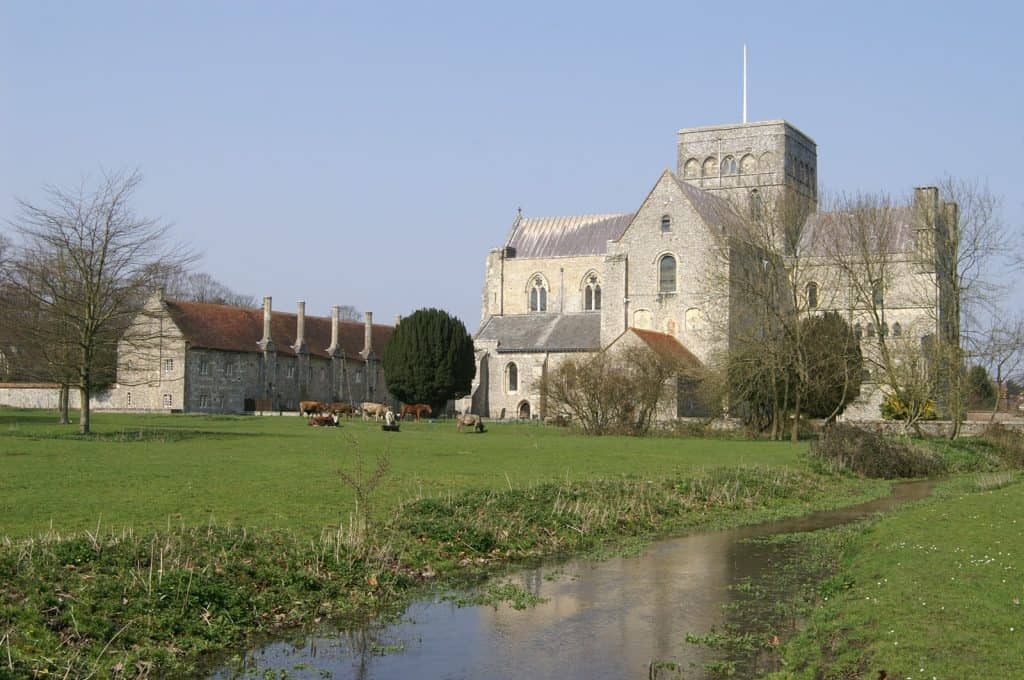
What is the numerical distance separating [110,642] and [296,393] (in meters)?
66.7

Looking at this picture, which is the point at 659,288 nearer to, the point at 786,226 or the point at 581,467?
the point at 786,226

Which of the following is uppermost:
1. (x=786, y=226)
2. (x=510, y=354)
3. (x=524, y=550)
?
(x=786, y=226)

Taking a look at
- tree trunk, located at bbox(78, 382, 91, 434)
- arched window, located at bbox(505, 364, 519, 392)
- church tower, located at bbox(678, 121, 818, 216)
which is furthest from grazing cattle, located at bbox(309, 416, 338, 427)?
church tower, located at bbox(678, 121, 818, 216)

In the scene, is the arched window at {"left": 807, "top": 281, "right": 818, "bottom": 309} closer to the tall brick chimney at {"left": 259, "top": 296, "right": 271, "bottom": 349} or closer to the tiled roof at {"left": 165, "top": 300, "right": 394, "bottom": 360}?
the tiled roof at {"left": 165, "top": 300, "right": 394, "bottom": 360}

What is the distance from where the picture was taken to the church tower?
76750 millimetres

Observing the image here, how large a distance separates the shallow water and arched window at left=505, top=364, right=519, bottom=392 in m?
53.7

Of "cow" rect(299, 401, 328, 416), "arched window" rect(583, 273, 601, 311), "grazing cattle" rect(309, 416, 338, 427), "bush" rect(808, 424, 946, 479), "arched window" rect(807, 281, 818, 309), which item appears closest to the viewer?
"bush" rect(808, 424, 946, 479)

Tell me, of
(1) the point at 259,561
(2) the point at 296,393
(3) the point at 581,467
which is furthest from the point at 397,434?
(2) the point at 296,393

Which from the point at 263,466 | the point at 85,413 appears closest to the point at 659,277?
the point at 85,413

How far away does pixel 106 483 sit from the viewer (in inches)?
814

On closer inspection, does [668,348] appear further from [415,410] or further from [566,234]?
[566,234]

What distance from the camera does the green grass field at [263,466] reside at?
17156mm

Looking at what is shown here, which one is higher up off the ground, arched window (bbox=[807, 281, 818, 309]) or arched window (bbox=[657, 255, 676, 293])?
arched window (bbox=[657, 255, 676, 293])

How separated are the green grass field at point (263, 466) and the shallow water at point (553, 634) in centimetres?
389
